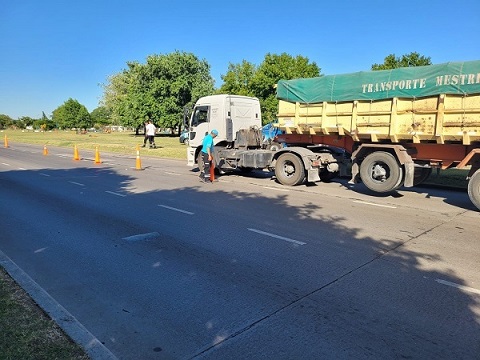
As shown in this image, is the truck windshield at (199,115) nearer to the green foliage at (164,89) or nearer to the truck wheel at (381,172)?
the truck wheel at (381,172)

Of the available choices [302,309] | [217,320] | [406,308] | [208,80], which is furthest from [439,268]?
[208,80]

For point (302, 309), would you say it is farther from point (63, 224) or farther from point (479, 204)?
point (479, 204)

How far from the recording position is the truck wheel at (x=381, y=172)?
9883mm

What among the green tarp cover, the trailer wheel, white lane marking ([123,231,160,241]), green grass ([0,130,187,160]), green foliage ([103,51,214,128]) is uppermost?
green foliage ([103,51,214,128])

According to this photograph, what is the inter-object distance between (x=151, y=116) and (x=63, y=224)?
132 feet

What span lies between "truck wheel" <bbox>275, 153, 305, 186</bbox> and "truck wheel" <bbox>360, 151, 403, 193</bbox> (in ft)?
6.75

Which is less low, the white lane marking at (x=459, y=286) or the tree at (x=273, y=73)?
the tree at (x=273, y=73)

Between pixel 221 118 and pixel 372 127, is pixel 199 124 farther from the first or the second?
pixel 372 127

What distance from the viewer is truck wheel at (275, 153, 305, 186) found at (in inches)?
472

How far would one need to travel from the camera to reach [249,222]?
24.3 ft

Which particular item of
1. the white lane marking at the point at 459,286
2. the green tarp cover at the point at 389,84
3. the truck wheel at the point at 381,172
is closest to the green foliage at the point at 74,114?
the green tarp cover at the point at 389,84

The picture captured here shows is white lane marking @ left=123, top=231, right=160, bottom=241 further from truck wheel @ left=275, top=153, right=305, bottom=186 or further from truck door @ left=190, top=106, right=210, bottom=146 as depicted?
truck door @ left=190, top=106, right=210, bottom=146

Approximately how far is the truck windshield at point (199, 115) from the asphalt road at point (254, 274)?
5657 millimetres

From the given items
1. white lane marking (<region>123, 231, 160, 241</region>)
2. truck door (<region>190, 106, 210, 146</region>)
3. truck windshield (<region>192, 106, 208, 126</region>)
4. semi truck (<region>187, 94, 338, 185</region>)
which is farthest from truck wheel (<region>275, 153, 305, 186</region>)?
white lane marking (<region>123, 231, 160, 241</region>)
